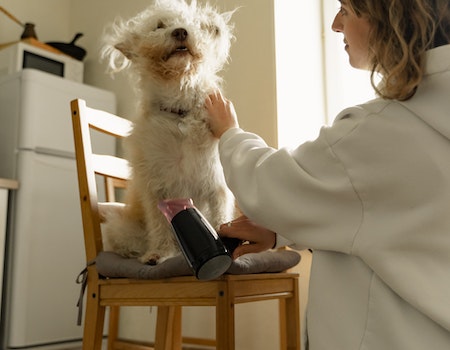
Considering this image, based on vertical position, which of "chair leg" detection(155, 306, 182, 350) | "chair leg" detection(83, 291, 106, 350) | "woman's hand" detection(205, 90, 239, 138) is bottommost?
"chair leg" detection(155, 306, 182, 350)

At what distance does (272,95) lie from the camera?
2377mm

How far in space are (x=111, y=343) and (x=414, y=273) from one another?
1900mm

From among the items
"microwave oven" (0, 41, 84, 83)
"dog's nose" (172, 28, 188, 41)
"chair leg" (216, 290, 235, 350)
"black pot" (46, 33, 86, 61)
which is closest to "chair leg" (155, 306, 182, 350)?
"chair leg" (216, 290, 235, 350)

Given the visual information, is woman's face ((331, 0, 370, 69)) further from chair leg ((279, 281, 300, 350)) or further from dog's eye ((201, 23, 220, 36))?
chair leg ((279, 281, 300, 350))

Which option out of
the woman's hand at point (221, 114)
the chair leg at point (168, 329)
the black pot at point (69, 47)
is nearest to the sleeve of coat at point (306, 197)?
the woman's hand at point (221, 114)

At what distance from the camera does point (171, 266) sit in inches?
49.1

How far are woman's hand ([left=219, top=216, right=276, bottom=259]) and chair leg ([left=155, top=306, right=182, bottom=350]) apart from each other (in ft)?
2.42

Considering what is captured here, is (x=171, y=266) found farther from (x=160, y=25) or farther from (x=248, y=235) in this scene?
(x=160, y=25)

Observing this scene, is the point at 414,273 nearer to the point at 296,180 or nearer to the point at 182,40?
the point at 296,180

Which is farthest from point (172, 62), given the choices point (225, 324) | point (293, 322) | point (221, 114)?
point (293, 322)

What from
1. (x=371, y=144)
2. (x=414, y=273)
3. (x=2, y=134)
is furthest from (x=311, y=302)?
(x=2, y=134)

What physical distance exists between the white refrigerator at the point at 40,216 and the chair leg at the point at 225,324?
1684mm

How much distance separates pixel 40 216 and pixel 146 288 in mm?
1522

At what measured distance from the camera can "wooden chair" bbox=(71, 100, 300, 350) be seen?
1219 mm
